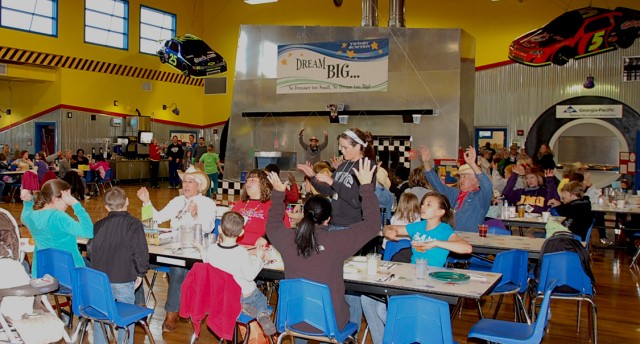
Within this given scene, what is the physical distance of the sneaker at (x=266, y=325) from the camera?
3.89 meters

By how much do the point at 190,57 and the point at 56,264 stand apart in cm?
1373

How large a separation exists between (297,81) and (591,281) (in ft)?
36.0

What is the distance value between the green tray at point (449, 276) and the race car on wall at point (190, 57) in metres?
14.4

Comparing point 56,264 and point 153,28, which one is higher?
point 153,28

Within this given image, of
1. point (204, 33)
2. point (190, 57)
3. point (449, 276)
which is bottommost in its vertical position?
point (449, 276)

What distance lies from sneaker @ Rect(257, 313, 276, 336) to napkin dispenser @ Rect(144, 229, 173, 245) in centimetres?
137

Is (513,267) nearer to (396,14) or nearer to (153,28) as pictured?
(396,14)

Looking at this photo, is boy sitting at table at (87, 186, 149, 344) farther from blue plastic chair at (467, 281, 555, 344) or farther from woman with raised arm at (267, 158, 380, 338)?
blue plastic chair at (467, 281, 555, 344)

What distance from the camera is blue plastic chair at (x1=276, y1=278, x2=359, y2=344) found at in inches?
140

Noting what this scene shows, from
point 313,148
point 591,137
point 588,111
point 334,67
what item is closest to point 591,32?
point 588,111

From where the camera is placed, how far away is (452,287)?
3.72 m

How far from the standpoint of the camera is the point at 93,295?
3.95m

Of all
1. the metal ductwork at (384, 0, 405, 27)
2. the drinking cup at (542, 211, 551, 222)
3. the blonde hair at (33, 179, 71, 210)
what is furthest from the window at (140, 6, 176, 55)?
the blonde hair at (33, 179, 71, 210)

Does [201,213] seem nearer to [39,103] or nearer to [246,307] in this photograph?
[246,307]
